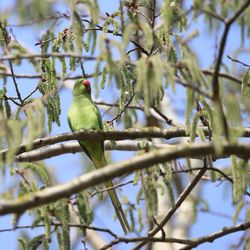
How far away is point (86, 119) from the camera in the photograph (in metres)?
5.04

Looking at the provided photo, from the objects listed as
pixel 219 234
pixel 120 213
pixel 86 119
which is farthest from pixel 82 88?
pixel 219 234

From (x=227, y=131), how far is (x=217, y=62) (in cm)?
29

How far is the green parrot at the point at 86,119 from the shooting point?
4.76 metres

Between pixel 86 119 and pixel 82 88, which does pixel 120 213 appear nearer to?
pixel 86 119

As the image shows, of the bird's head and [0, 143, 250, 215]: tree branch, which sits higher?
the bird's head

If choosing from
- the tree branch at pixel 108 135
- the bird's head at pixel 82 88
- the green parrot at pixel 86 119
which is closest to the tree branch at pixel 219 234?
the tree branch at pixel 108 135

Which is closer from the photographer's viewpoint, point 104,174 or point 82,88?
point 104,174

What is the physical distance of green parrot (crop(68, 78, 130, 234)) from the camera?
4.76m

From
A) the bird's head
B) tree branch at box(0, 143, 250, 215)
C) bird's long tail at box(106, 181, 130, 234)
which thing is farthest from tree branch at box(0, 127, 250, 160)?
the bird's head

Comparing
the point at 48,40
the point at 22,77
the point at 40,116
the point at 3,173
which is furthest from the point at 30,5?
the point at 22,77

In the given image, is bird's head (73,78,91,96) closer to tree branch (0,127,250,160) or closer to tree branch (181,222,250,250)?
tree branch (0,127,250,160)

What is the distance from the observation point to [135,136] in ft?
12.1

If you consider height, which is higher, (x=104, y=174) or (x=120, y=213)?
(x=104, y=174)

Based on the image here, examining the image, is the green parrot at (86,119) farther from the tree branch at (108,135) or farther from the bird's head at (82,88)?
the tree branch at (108,135)
